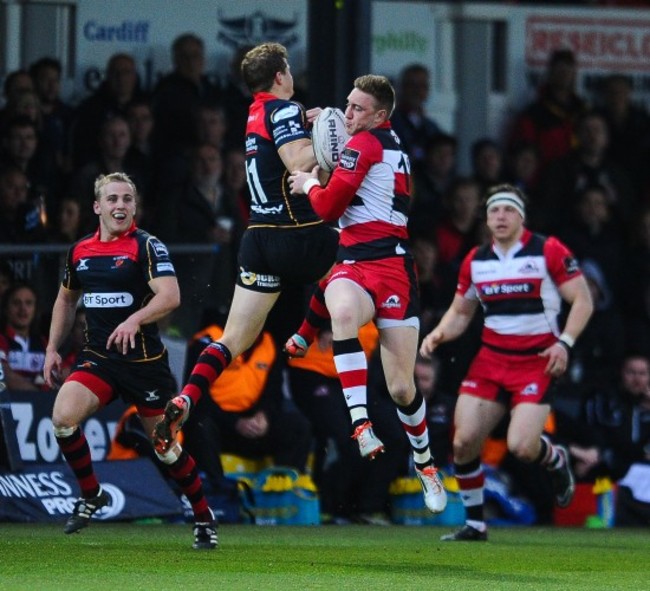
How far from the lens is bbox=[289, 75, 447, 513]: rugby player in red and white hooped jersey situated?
33.6ft

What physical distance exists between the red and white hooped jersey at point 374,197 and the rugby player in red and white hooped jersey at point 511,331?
1.54m

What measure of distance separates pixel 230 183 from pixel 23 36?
2312 millimetres

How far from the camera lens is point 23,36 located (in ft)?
51.3

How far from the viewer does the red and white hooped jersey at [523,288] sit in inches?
476

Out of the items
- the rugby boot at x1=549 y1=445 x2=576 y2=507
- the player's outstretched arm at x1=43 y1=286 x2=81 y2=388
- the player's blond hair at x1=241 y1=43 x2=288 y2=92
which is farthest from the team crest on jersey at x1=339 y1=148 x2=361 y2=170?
the rugby boot at x1=549 y1=445 x2=576 y2=507

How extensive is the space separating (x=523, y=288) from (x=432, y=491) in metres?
2.08

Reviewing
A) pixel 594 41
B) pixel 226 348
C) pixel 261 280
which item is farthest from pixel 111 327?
pixel 594 41

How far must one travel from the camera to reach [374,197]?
1051cm

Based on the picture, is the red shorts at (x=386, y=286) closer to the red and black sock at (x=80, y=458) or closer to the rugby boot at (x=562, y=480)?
the red and black sock at (x=80, y=458)

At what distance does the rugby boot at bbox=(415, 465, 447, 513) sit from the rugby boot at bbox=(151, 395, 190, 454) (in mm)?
1546

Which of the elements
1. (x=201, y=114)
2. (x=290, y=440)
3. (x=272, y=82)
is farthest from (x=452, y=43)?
(x=272, y=82)

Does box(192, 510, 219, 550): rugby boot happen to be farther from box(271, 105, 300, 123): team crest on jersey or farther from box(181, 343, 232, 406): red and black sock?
box(271, 105, 300, 123): team crest on jersey

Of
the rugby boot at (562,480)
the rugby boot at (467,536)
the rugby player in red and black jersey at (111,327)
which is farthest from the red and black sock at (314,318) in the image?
the rugby boot at (562,480)

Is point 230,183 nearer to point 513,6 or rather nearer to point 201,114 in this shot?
point 201,114
